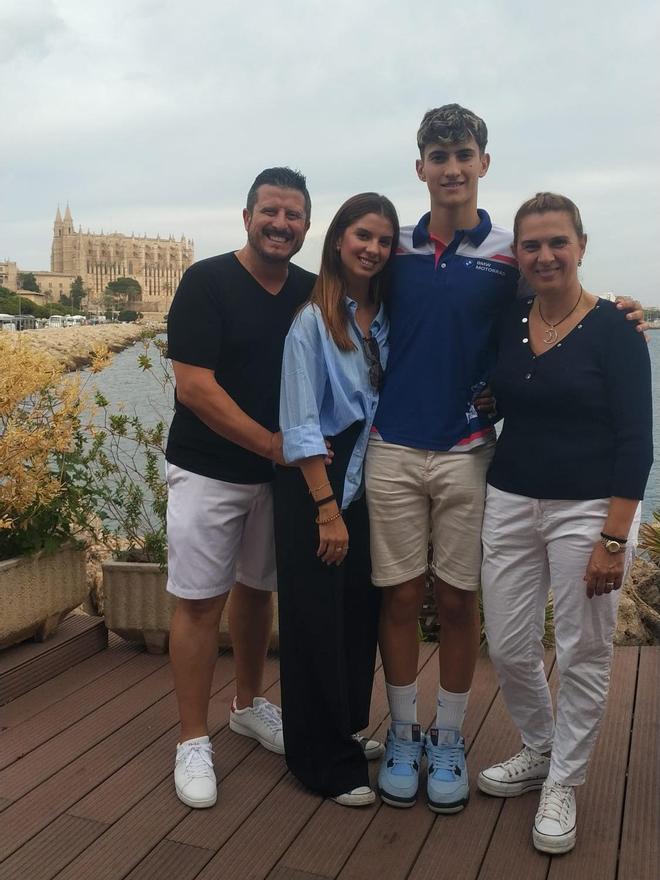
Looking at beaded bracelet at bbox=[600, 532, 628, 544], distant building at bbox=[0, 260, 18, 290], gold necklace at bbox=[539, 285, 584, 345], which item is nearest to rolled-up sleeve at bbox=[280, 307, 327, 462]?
gold necklace at bbox=[539, 285, 584, 345]

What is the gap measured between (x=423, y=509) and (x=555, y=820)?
963mm

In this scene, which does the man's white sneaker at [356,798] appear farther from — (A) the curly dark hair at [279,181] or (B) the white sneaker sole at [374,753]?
(A) the curly dark hair at [279,181]

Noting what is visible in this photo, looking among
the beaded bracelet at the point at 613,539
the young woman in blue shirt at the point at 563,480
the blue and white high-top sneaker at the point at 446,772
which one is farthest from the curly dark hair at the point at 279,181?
the blue and white high-top sneaker at the point at 446,772

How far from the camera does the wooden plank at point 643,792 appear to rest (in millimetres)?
2402

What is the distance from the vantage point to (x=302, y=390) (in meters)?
2.55

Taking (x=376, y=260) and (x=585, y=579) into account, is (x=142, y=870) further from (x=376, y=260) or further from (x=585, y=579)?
(x=376, y=260)

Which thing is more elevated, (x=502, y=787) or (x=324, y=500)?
(x=324, y=500)

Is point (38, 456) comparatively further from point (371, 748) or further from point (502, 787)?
point (502, 787)

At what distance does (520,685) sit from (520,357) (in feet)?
3.37

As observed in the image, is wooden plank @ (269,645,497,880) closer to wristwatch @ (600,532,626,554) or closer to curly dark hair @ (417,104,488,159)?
wristwatch @ (600,532,626,554)

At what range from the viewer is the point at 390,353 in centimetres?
271

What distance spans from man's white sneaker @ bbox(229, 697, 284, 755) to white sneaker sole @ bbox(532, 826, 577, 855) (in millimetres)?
976

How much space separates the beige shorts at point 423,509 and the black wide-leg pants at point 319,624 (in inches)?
2.9

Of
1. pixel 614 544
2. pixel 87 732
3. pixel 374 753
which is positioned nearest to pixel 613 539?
pixel 614 544
